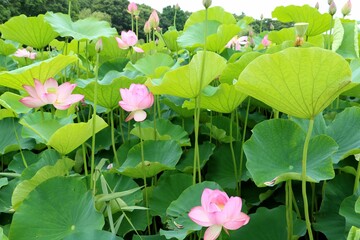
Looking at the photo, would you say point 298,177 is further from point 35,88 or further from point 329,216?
point 35,88

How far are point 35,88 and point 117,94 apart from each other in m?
0.17

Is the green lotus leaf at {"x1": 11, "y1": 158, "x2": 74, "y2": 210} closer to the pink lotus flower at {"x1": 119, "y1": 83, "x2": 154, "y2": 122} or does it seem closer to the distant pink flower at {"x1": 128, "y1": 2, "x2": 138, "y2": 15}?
the pink lotus flower at {"x1": 119, "y1": 83, "x2": 154, "y2": 122}

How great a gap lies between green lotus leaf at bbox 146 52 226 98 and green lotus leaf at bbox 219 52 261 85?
58 mm

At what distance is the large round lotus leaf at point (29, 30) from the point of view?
4.23 feet

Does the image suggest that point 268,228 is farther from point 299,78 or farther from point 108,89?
point 108,89

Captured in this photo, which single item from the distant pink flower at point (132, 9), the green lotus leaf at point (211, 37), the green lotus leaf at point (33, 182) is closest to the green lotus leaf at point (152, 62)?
the green lotus leaf at point (211, 37)

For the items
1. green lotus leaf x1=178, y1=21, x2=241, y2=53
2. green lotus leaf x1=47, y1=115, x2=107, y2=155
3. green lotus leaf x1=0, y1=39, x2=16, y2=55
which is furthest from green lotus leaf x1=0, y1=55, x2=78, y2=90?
green lotus leaf x1=0, y1=39, x2=16, y2=55

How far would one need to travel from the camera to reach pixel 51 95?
0.81m

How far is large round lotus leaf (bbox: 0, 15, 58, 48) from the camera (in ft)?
4.23

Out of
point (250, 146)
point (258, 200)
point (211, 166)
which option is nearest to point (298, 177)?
point (250, 146)

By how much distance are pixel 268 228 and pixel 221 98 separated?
263 millimetres

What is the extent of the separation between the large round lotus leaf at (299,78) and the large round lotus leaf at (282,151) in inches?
4.2

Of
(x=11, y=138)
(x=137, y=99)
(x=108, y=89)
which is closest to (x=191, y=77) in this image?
(x=137, y=99)

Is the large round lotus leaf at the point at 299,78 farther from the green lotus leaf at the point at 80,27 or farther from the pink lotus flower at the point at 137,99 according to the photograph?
the green lotus leaf at the point at 80,27
